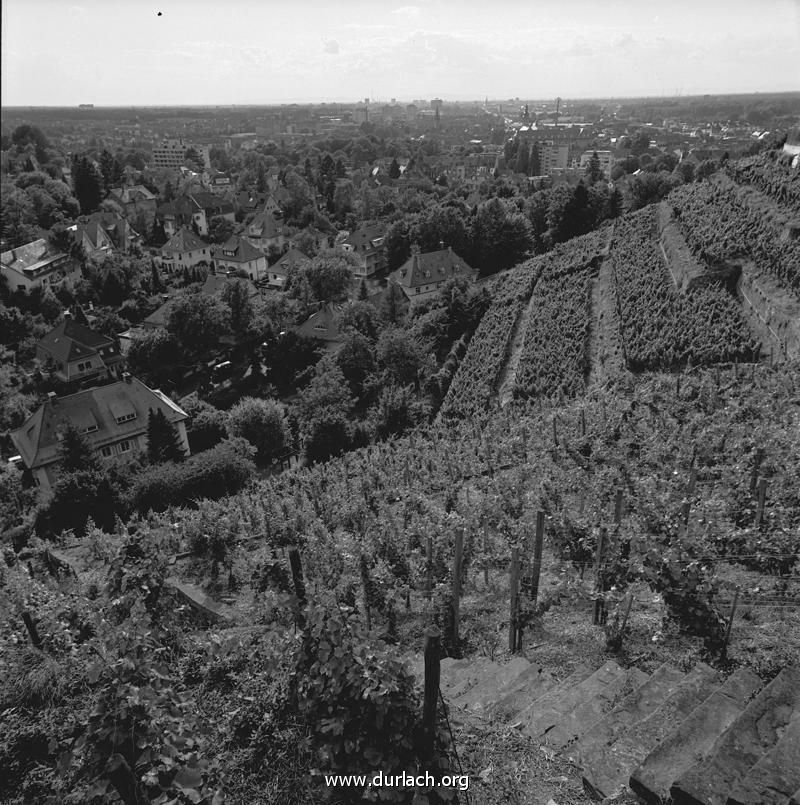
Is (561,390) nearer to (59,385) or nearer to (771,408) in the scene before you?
(771,408)

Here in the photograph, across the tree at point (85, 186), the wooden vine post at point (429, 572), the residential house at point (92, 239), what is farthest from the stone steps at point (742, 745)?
the tree at point (85, 186)

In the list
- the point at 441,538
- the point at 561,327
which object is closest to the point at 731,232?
the point at 561,327

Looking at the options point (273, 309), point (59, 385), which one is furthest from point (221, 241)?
point (59, 385)

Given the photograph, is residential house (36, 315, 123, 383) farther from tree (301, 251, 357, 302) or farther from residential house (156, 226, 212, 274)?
residential house (156, 226, 212, 274)

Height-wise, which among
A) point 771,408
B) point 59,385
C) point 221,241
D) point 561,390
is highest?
point 221,241

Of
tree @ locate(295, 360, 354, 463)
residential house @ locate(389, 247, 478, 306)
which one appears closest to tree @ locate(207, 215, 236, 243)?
residential house @ locate(389, 247, 478, 306)

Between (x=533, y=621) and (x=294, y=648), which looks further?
(x=533, y=621)

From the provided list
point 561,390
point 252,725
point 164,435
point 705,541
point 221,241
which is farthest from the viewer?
point 221,241

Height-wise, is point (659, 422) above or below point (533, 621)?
above
